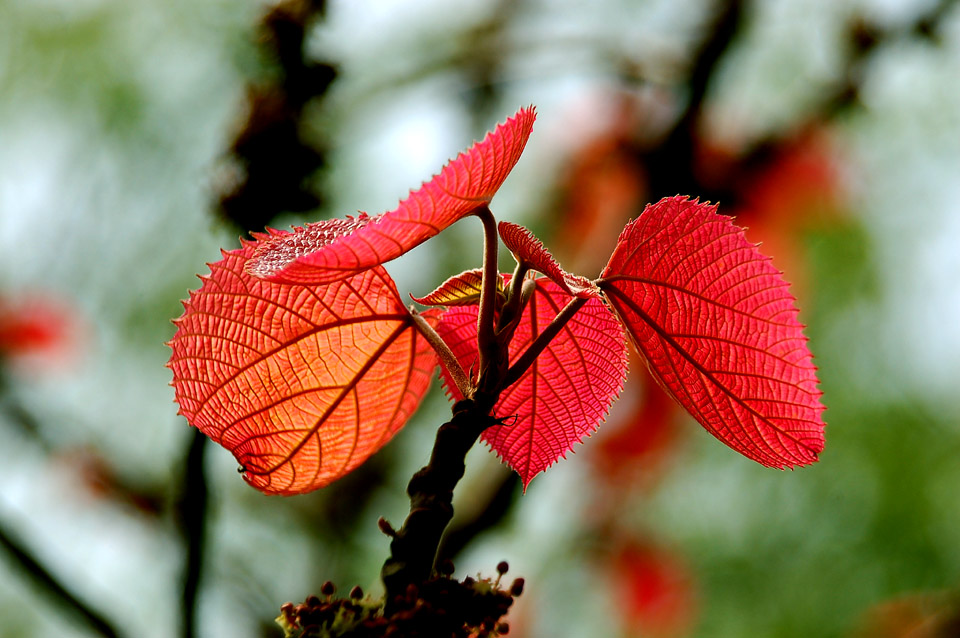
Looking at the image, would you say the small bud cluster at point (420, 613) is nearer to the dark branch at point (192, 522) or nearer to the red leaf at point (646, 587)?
the dark branch at point (192, 522)

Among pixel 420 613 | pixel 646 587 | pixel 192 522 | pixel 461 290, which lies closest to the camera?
pixel 420 613

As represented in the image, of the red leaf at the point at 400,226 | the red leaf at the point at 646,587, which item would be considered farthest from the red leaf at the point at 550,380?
the red leaf at the point at 646,587

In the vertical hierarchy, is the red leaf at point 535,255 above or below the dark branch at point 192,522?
below

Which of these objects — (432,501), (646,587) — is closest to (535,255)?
(432,501)

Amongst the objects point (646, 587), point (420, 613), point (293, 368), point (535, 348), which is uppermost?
point (646, 587)

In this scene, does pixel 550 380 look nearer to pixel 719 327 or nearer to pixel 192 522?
pixel 719 327

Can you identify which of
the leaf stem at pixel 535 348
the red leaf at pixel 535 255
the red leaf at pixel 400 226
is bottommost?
the leaf stem at pixel 535 348

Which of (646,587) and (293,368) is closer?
(293,368)

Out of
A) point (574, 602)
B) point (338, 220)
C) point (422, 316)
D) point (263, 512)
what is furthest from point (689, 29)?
point (574, 602)
